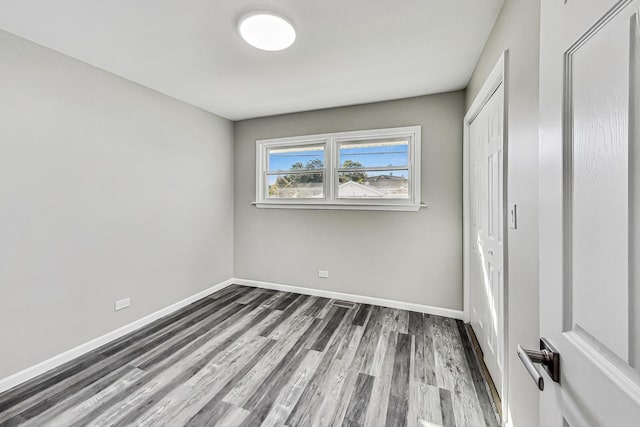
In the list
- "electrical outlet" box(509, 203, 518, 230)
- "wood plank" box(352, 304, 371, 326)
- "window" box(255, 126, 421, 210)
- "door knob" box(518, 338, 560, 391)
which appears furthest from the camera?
"window" box(255, 126, 421, 210)

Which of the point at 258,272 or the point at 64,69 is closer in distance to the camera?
the point at 64,69

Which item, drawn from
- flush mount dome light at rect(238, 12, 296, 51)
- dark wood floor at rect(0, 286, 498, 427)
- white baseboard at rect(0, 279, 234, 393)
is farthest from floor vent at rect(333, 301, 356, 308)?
flush mount dome light at rect(238, 12, 296, 51)

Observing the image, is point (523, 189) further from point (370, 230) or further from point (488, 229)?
point (370, 230)

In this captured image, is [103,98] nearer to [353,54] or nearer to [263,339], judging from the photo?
[353,54]

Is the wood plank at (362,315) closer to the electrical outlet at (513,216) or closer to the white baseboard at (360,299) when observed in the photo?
the white baseboard at (360,299)

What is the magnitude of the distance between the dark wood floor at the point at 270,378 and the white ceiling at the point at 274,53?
8.08 ft

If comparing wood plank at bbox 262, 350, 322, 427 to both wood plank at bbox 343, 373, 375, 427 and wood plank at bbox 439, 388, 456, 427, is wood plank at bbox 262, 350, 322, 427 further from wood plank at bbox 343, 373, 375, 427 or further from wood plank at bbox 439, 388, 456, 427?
wood plank at bbox 439, 388, 456, 427

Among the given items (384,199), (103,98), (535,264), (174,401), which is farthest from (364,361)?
(103,98)

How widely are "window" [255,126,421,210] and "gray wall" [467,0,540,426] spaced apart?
5.30 ft

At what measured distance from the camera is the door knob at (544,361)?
0.61m

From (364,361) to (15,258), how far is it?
2689mm

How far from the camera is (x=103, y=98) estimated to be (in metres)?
2.37

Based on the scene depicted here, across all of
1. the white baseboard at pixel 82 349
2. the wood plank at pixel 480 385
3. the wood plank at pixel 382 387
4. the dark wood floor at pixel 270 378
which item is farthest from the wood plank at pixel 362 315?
the white baseboard at pixel 82 349

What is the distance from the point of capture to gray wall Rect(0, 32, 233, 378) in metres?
1.87
